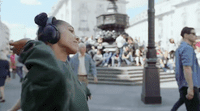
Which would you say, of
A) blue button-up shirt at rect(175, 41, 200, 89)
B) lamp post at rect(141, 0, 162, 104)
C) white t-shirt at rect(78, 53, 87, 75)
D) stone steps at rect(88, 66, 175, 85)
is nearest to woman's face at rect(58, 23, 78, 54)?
blue button-up shirt at rect(175, 41, 200, 89)

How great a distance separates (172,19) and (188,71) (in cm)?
4611

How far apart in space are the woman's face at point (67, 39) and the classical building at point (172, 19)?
34286 mm

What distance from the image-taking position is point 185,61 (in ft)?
9.51

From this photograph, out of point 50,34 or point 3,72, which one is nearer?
point 50,34

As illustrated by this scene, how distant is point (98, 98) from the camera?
649 cm

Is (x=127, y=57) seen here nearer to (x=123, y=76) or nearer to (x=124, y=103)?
(x=123, y=76)

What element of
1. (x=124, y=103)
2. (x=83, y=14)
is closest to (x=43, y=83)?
(x=124, y=103)

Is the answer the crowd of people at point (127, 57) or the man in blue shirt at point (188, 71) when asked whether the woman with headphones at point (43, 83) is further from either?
the crowd of people at point (127, 57)

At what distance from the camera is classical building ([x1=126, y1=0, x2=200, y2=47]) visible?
3762 cm

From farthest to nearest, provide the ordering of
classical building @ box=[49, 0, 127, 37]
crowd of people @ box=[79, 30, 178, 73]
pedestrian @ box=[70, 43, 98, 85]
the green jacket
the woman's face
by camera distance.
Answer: classical building @ box=[49, 0, 127, 37]
crowd of people @ box=[79, 30, 178, 73]
pedestrian @ box=[70, 43, 98, 85]
the woman's face
the green jacket

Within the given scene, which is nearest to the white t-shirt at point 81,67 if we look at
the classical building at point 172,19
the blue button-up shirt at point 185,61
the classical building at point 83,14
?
the blue button-up shirt at point 185,61

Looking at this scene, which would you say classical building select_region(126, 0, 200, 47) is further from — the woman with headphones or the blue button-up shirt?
the woman with headphones

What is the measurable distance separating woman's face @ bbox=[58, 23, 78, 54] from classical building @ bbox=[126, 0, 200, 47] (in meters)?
34.3

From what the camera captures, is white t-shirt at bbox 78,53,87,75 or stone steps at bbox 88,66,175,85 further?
stone steps at bbox 88,66,175,85
